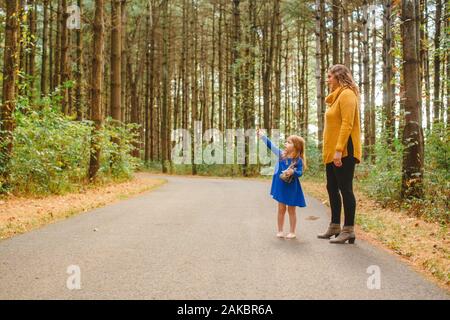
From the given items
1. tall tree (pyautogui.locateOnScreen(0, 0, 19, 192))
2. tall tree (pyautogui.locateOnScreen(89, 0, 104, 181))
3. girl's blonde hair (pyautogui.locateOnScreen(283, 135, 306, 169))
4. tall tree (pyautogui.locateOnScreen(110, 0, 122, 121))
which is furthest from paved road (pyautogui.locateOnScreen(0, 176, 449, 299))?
tall tree (pyautogui.locateOnScreen(110, 0, 122, 121))

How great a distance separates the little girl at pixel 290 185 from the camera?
6.82 m

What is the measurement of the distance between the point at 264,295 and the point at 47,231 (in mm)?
4521

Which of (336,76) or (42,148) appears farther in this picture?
(42,148)

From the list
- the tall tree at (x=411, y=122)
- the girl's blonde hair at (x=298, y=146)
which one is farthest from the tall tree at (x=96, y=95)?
the girl's blonde hair at (x=298, y=146)

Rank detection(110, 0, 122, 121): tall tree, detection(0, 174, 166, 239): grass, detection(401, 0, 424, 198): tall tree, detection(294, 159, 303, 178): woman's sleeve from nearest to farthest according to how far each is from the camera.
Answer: detection(294, 159, 303, 178): woman's sleeve
detection(0, 174, 166, 239): grass
detection(401, 0, 424, 198): tall tree
detection(110, 0, 122, 121): tall tree

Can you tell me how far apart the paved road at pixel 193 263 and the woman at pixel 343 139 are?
54cm

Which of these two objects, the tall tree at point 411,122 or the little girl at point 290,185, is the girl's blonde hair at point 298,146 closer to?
the little girl at point 290,185

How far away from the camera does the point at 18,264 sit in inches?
200

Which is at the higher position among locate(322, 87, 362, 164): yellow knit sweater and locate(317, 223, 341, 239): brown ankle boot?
locate(322, 87, 362, 164): yellow knit sweater

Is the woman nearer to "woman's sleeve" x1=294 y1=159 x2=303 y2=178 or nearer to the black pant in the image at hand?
the black pant

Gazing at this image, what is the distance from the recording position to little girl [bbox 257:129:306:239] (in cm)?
682

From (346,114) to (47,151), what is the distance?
8838 mm
